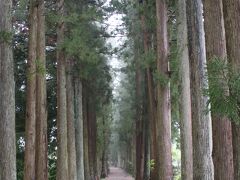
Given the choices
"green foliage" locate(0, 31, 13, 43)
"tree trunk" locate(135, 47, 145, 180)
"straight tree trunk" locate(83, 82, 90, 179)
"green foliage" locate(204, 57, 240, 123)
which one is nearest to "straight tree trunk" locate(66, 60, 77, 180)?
"straight tree trunk" locate(83, 82, 90, 179)

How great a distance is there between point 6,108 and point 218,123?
5.39m

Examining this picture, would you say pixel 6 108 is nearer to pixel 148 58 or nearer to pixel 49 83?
pixel 148 58

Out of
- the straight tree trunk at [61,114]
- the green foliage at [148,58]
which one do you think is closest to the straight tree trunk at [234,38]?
the green foliage at [148,58]

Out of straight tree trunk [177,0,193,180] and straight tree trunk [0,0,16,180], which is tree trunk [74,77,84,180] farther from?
straight tree trunk [0,0,16,180]

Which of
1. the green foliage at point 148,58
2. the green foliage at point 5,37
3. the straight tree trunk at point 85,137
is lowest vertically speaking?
the straight tree trunk at point 85,137

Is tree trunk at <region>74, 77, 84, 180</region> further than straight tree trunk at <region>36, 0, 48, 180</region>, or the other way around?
tree trunk at <region>74, 77, 84, 180</region>

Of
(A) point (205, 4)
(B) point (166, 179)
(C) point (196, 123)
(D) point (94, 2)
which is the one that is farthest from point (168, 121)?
(D) point (94, 2)

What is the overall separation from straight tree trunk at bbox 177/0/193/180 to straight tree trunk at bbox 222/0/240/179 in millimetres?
6882

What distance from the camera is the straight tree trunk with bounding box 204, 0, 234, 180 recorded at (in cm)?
618

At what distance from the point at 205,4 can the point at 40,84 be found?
740cm

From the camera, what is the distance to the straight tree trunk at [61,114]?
16047mm

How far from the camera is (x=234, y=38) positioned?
4969 mm

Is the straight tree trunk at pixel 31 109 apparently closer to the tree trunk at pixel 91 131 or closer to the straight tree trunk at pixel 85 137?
the straight tree trunk at pixel 85 137

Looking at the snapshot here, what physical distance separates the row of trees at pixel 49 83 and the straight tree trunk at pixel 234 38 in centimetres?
625
